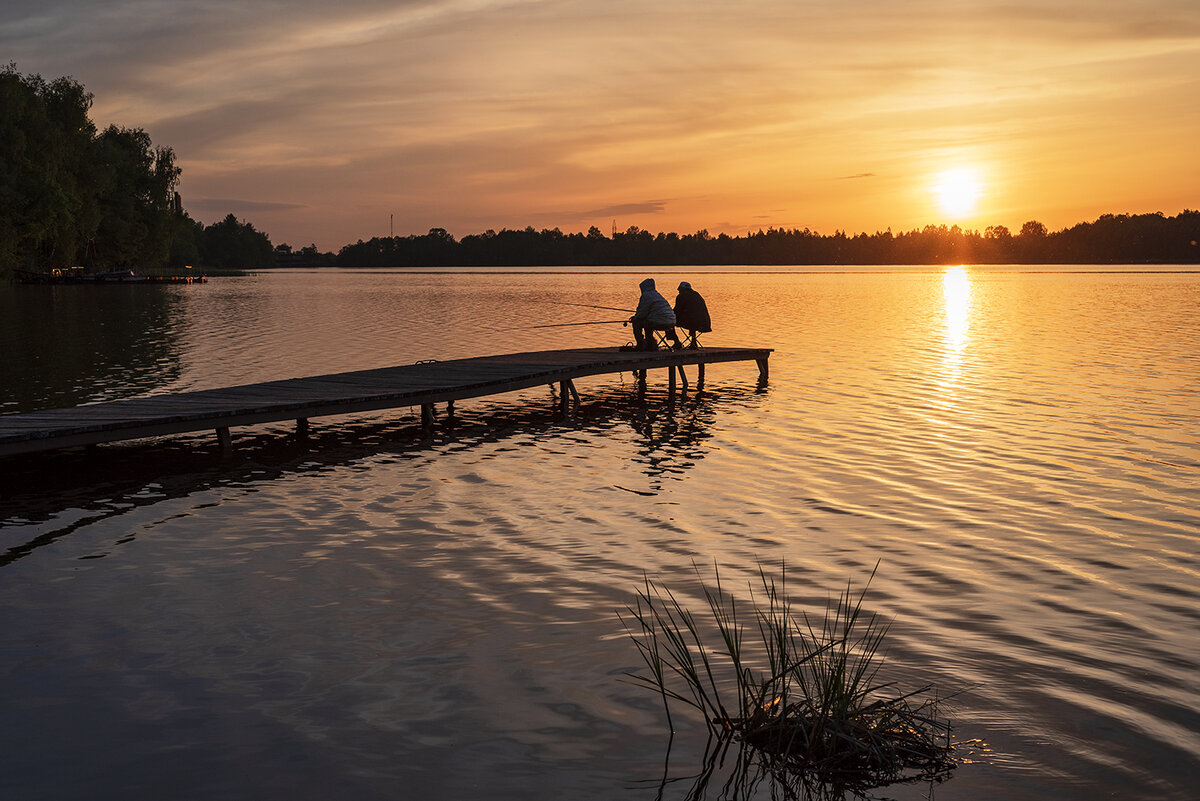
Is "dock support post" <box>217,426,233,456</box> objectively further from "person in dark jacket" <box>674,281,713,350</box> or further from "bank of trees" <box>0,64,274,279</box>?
"bank of trees" <box>0,64,274,279</box>

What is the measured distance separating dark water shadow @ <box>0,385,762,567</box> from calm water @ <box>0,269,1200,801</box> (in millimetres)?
→ 82

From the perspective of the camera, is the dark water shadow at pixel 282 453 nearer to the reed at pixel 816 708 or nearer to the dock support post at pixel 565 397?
the dock support post at pixel 565 397

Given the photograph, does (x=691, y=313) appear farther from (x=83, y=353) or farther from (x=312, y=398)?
(x=83, y=353)

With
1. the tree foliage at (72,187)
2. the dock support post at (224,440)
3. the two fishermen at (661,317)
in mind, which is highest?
the tree foliage at (72,187)

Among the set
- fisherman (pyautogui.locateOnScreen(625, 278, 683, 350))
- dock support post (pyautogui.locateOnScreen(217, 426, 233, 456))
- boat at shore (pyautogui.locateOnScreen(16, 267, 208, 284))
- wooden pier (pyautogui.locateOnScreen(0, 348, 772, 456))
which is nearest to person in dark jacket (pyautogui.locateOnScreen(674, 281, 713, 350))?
wooden pier (pyautogui.locateOnScreen(0, 348, 772, 456))

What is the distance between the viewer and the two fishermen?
21219 millimetres

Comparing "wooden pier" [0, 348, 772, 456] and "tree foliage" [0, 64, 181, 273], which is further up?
"tree foliage" [0, 64, 181, 273]

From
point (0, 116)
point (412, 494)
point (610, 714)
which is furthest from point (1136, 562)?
point (0, 116)

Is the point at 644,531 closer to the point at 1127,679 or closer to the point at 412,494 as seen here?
the point at 412,494

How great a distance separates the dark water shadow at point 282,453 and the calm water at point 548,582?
82 millimetres

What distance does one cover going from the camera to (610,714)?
18.5 feet

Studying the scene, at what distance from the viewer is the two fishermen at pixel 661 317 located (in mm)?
21219

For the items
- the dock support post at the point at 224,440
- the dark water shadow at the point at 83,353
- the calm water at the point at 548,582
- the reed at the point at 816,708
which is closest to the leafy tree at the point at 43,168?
the dark water shadow at the point at 83,353

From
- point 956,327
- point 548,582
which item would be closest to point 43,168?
point 956,327
